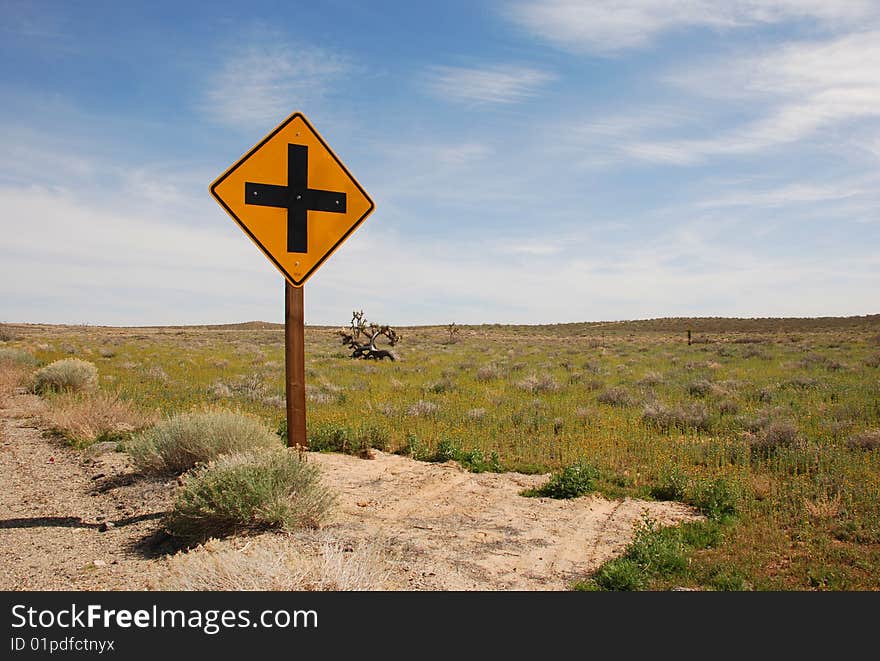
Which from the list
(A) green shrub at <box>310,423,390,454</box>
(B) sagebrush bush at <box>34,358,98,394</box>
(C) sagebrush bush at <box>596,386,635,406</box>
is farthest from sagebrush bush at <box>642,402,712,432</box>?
(B) sagebrush bush at <box>34,358,98,394</box>

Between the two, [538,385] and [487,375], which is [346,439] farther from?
[487,375]

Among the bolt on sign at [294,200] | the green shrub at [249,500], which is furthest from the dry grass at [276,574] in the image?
the bolt on sign at [294,200]

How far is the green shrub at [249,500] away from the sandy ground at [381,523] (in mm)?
244

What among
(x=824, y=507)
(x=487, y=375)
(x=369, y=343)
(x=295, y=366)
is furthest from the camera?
(x=369, y=343)

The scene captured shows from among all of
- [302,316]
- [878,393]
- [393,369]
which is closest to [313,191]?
[302,316]

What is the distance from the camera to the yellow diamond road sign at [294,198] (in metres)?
5.11

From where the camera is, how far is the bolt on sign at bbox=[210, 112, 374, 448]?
5.11 meters

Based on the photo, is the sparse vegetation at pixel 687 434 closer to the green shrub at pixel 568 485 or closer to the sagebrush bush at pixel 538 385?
the sagebrush bush at pixel 538 385

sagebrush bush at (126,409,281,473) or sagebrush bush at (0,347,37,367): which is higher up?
sagebrush bush at (0,347,37,367)

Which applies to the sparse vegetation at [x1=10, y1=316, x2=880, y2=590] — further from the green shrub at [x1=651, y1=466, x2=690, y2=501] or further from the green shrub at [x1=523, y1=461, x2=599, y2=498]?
the green shrub at [x1=523, y1=461, x2=599, y2=498]

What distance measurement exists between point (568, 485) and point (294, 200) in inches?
178

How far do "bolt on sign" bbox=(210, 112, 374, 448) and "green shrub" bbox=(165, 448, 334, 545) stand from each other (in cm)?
95

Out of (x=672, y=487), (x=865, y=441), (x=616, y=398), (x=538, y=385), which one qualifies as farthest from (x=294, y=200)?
(x=538, y=385)

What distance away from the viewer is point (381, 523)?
580 centimetres
